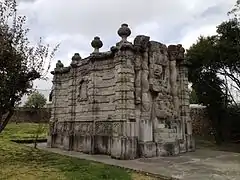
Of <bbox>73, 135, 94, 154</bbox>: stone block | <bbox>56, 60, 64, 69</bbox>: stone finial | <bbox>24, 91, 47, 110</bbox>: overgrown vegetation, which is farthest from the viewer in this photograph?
<bbox>24, 91, 47, 110</bbox>: overgrown vegetation

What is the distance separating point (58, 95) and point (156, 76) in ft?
21.6

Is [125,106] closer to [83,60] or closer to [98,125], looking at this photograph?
[98,125]

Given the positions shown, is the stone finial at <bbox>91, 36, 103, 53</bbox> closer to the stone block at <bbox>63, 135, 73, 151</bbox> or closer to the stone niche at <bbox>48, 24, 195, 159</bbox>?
the stone niche at <bbox>48, 24, 195, 159</bbox>

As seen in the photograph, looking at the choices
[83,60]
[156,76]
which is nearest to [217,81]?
[156,76]

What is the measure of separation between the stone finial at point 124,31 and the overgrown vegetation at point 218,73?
986 cm

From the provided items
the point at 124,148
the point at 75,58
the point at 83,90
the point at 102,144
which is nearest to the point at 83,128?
the point at 102,144

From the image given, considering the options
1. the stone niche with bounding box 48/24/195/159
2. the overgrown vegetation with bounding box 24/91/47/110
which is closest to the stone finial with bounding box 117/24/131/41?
the stone niche with bounding box 48/24/195/159

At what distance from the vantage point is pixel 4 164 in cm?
939

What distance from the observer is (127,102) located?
38.1 feet

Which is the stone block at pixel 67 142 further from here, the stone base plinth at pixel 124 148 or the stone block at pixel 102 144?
the stone base plinth at pixel 124 148

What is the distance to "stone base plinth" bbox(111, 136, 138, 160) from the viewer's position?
1117cm

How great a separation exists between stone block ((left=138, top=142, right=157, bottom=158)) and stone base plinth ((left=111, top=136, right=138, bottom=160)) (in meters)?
0.29

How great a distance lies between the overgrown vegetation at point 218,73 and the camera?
19438mm

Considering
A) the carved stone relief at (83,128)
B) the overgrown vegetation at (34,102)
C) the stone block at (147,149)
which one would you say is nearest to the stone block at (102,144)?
the carved stone relief at (83,128)
